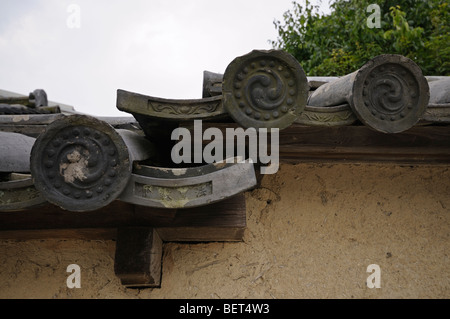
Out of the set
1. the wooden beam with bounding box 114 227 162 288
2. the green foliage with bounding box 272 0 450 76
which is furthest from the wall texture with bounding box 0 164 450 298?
the green foliage with bounding box 272 0 450 76

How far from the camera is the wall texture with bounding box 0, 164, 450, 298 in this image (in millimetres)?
1803

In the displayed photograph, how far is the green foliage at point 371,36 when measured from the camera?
6651 millimetres

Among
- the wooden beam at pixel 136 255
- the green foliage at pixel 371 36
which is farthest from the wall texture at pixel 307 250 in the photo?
the green foliage at pixel 371 36

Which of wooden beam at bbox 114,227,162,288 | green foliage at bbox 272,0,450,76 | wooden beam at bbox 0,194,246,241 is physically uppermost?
green foliage at bbox 272,0,450,76

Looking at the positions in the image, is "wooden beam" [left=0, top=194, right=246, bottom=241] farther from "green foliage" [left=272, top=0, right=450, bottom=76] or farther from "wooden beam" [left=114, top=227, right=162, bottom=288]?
"green foliage" [left=272, top=0, right=450, bottom=76]

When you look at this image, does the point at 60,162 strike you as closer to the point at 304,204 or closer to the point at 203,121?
the point at 203,121

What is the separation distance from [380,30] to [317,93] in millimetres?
6116

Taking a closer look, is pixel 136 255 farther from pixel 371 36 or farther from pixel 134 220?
pixel 371 36

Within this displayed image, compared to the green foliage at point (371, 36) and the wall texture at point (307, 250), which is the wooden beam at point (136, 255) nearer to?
the wall texture at point (307, 250)

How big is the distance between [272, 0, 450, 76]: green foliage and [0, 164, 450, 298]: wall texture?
5108mm

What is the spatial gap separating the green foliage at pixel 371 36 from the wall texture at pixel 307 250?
5108 mm

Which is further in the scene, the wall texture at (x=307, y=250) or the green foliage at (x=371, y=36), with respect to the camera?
the green foliage at (x=371, y=36)

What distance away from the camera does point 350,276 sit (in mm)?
1811
